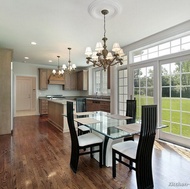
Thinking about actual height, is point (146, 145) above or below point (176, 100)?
below

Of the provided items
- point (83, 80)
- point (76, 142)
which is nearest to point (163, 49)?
point (76, 142)

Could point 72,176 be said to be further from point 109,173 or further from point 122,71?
point 122,71

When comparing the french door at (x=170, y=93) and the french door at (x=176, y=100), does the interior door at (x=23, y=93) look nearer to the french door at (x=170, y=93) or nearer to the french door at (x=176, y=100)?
the french door at (x=170, y=93)

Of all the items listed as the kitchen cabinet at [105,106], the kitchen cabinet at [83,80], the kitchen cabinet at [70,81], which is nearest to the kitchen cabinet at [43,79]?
the kitchen cabinet at [70,81]

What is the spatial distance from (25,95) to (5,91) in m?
3.55

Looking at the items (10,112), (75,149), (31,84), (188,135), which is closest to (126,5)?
(75,149)

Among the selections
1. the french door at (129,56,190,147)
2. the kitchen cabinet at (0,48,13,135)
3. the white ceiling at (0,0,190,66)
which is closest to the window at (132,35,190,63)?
the french door at (129,56,190,147)

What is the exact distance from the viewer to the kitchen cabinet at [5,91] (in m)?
4.24

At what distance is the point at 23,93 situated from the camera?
766cm

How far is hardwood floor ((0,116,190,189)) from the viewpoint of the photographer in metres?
1.98

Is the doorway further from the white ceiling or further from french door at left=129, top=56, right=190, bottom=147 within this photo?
french door at left=129, top=56, right=190, bottom=147

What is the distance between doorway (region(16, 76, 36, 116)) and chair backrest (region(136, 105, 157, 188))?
6.99 metres

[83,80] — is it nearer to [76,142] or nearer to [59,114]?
[59,114]

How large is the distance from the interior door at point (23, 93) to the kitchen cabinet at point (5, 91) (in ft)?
11.3
